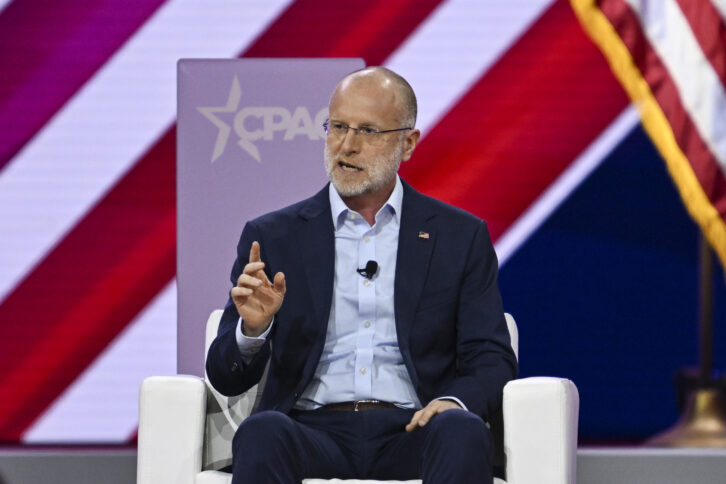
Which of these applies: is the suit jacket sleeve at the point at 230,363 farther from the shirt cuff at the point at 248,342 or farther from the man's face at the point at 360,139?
the man's face at the point at 360,139

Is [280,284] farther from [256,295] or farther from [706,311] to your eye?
[706,311]

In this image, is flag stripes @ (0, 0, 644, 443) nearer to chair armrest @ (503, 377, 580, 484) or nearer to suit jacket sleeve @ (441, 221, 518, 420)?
suit jacket sleeve @ (441, 221, 518, 420)

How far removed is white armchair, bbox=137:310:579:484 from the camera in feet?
7.36

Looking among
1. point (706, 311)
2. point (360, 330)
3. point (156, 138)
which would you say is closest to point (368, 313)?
point (360, 330)

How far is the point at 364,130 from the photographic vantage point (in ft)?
8.41

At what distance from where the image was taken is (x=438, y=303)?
8.25ft

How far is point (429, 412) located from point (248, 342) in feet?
1.38

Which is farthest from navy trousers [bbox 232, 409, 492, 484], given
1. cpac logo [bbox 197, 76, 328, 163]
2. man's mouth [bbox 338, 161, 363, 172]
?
cpac logo [bbox 197, 76, 328, 163]

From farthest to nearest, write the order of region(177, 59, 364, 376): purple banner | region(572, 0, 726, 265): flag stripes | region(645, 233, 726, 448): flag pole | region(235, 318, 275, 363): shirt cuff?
1. region(645, 233, 726, 448): flag pole
2. region(572, 0, 726, 265): flag stripes
3. region(177, 59, 364, 376): purple banner
4. region(235, 318, 275, 363): shirt cuff

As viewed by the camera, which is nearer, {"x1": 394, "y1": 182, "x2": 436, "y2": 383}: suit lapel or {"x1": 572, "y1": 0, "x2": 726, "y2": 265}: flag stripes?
{"x1": 394, "y1": 182, "x2": 436, "y2": 383}: suit lapel

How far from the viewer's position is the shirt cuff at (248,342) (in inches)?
91.7

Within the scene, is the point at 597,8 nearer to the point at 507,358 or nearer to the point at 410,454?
the point at 507,358

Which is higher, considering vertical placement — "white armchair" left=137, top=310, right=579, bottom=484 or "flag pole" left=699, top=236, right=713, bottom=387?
"flag pole" left=699, top=236, right=713, bottom=387

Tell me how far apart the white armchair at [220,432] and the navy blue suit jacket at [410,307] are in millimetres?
91
